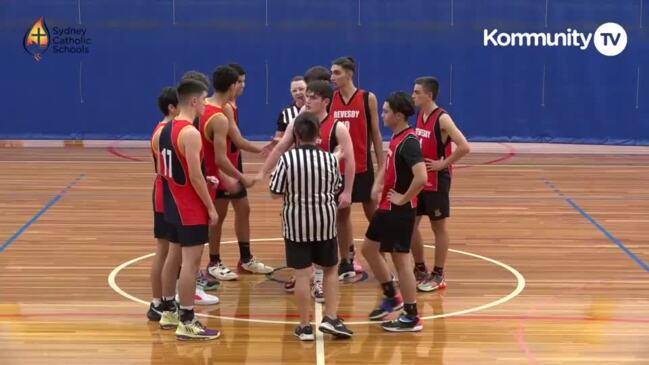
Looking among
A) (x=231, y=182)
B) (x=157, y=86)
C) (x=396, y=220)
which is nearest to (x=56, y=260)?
(x=231, y=182)

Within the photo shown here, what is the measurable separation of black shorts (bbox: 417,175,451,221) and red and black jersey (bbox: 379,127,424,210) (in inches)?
35.3

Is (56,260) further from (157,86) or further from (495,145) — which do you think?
(495,145)

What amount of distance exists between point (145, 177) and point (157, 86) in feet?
11.2

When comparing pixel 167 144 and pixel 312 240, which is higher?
pixel 167 144

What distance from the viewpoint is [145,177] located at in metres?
13.3

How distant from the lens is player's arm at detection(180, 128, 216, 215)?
238 inches

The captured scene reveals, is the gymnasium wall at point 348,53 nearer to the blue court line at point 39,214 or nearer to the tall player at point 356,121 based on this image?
the blue court line at point 39,214

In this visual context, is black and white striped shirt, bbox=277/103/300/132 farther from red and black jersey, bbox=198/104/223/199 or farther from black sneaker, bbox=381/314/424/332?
black sneaker, bbox=381/314/424/332

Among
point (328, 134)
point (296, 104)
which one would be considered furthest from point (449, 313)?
point (296, 104)

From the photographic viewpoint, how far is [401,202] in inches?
255

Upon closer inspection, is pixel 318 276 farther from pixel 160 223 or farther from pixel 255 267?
pixel 160 223

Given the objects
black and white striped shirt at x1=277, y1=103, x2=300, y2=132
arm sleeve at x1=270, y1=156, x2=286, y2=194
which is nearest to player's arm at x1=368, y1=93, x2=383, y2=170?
black and white striped shirt at x1=277, y1=103, x2=300, y2=132

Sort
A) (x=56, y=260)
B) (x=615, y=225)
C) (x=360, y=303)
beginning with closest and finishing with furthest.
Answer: (x=360, y=303), (x=56, y=260), (x=615, y=225)

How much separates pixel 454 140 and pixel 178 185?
6.95ft
